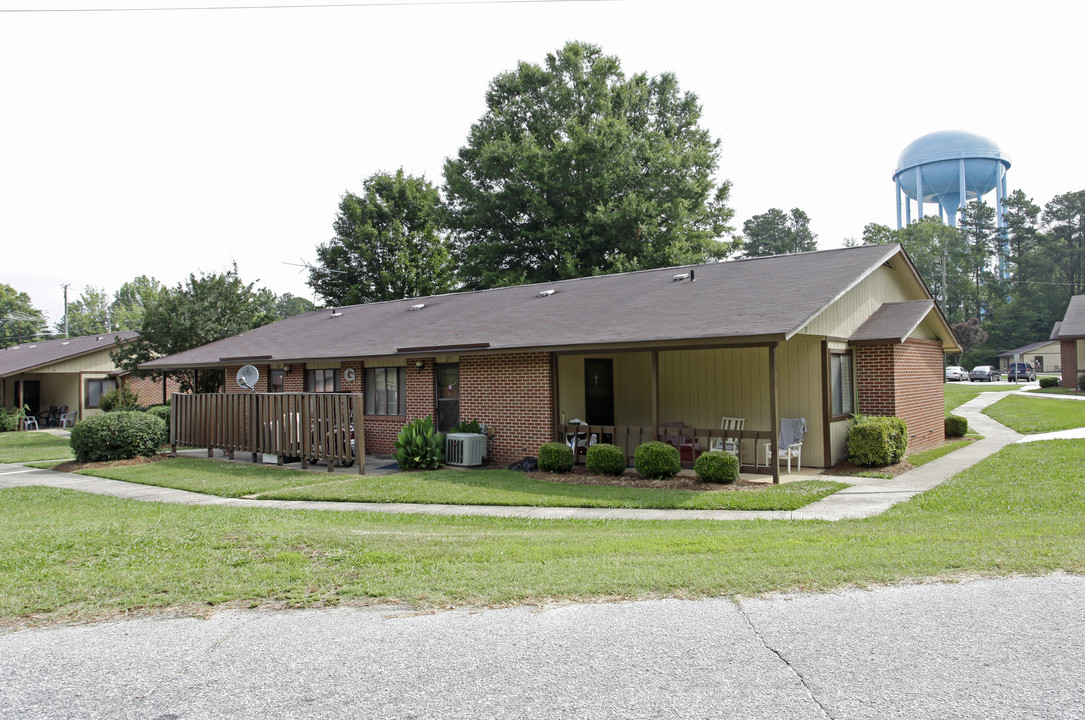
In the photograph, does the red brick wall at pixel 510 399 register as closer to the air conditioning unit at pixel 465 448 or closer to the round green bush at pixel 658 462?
the air conditioning unit at pixel 465 448

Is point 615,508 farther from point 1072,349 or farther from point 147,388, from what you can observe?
point 1072,349

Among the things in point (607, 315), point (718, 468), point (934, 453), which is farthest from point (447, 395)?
point (934, 453)

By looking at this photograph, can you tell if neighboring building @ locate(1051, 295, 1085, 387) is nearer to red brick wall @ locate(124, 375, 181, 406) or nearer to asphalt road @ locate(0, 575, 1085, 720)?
asphalt road @ locate(0, 575, 1085, 720)

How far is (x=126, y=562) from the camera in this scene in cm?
657

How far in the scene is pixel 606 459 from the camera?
41.0ft

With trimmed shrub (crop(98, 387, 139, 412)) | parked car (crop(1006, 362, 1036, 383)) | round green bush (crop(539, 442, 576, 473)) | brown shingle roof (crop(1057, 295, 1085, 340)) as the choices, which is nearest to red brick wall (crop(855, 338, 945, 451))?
round green bush (crop(539, 442, 576, 473))

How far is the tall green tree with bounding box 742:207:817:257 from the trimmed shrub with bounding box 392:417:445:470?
218ft

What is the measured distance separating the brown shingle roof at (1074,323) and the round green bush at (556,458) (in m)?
29.2

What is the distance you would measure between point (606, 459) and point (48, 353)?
32.1 m

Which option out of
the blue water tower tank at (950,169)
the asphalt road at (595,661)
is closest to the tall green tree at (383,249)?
the asphalt road at (595,661)

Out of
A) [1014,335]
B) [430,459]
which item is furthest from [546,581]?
[1014,335]

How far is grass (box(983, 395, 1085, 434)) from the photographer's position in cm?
Answer: 1825

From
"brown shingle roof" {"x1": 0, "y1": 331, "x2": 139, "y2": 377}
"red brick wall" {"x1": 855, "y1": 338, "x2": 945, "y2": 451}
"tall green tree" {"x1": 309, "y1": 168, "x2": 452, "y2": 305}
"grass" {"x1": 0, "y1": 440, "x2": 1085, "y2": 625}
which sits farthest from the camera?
"tall green tree" {"x1": 309, "y1": 168, "x2": 452, "y2": 305}

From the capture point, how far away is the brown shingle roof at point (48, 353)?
99.2 feet
